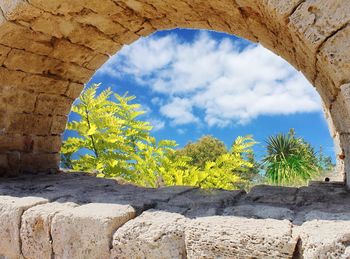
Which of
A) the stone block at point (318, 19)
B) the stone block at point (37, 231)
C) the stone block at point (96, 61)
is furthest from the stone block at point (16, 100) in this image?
the stone block at point (318, 19)

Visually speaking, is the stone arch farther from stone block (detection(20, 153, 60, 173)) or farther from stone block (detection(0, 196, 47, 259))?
stone block (detection(0, 196, 47, 259))

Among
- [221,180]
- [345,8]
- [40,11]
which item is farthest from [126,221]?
[221,180]

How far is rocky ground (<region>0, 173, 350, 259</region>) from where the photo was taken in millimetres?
1765

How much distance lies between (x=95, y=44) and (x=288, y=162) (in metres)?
8.05

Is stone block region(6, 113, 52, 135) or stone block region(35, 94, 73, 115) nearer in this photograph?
stone block region(6, 113, 52, 135)

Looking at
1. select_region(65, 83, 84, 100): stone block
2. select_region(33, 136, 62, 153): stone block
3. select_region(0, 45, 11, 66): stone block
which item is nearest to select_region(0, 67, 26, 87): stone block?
select_region(0, 45, 11, 66): stone block

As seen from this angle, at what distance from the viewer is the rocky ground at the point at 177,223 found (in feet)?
5.79

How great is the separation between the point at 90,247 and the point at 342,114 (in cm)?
168

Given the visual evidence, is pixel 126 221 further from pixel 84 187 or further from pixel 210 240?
pixel 84 187

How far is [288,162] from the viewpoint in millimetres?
10586

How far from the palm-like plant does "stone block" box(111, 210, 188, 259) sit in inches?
272

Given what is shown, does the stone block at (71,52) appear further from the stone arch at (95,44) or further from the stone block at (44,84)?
the stone block at (44,84)

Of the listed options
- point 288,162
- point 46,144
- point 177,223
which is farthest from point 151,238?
point 288,162

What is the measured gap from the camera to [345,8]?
6.28 ft
